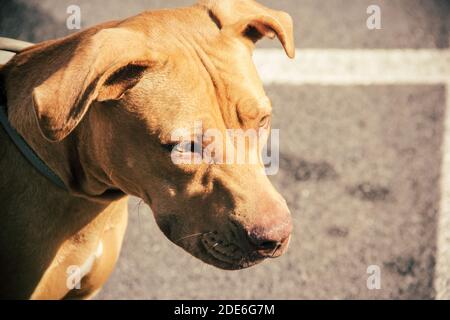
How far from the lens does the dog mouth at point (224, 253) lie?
289 cm

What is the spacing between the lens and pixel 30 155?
10.0 ft

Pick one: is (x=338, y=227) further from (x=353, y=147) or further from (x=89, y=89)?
(x=89, y=89)

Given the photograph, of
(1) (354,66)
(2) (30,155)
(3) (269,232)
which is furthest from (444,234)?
(2) (30,155)

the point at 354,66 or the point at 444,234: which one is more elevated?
the point at 354,66

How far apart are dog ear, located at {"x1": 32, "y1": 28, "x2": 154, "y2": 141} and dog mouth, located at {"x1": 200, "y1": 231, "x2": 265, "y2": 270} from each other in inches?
29.9

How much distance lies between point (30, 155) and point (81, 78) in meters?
0.75

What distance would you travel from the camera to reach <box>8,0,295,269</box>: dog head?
2764 millimetres

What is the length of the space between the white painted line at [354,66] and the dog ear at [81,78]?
355cm

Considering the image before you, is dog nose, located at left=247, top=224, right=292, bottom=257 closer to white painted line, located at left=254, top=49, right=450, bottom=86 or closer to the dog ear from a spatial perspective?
the dog ear

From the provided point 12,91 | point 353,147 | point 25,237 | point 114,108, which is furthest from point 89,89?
point 353,147

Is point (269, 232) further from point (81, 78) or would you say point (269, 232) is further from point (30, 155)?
point (30, 155)

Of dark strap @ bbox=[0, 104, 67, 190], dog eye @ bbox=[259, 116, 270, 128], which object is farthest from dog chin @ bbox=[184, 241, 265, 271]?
dark strap @ bbox=[0, 104, 67, 190]

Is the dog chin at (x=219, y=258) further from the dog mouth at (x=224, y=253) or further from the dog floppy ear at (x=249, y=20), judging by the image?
the dog floppy ear at (x=249, y=20)

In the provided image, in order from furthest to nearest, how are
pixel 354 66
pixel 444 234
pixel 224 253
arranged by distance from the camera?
pixel 354 66 → pixel 444 234 → pixel 224 253
